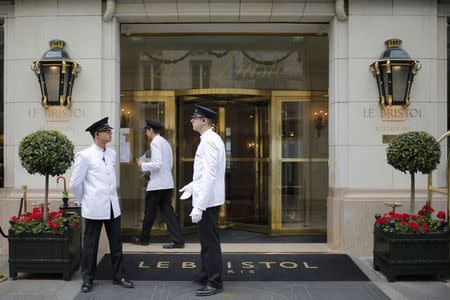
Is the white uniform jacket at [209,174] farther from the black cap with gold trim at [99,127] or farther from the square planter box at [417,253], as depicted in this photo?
the square planter box at [417,253]

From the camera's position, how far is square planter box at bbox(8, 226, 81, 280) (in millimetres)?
6324

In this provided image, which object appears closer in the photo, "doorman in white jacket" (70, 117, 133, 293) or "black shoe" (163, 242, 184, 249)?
"doorman in white jacket" (70, 117, 133, 293)

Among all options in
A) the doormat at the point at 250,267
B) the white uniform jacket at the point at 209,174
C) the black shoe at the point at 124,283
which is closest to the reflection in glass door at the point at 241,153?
the doormat at the point at 250,267

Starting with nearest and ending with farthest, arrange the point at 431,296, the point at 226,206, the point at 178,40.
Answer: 1. the point at 431,296
2. the point at 178,40
3. the point at 226,206

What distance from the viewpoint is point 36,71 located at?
25.6 feet

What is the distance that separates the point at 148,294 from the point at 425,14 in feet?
18.8

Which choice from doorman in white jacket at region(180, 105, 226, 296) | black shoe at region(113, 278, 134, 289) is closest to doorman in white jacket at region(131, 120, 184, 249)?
black shoe at region(113, 278, 134, 289)

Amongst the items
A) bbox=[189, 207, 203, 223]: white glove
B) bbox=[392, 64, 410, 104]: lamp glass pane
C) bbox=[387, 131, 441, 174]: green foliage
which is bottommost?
bbox=[189, 207, 203, 223]: white glove

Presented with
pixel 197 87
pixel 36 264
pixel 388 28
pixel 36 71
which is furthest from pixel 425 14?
pixel 36 264

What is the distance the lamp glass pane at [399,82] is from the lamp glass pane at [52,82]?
16.1ft

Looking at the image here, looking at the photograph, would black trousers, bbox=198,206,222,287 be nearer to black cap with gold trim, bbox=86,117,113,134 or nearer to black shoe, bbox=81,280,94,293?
black shoe, bbox=81,280,94,293

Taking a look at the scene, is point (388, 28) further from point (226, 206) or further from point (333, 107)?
point (226, 206)

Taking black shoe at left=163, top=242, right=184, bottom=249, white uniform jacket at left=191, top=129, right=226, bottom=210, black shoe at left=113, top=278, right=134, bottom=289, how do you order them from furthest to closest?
black shoe at left=163, top=242, right=184, bottom=249
black shoe at left=113, top=278, right=134, bottom=289
white uniform jacket at left=191, top=129, right=226, bottom=210

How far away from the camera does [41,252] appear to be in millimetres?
6344
